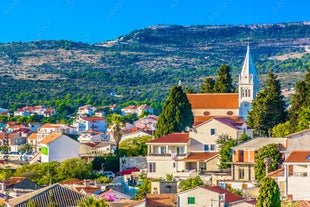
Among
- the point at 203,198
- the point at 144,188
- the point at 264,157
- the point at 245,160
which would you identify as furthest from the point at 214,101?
the point at 203,198

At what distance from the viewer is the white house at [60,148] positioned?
82500mm

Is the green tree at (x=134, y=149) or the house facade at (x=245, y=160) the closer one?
the house facade at (x=245, y=160)

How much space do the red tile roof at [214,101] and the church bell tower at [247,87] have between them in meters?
0.90

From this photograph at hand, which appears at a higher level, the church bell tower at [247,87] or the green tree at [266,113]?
the church bell tower at [247,87]

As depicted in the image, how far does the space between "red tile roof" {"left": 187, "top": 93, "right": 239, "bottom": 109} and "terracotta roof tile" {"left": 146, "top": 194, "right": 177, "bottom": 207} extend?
32.6 metres

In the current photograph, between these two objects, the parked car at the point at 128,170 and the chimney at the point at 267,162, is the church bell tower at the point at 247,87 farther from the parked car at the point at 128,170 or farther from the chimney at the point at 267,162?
the chimney at the point at 267,162

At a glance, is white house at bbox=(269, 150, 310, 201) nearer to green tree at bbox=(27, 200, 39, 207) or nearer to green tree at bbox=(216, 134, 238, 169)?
green tree at bbox=(216, 134, 238, 169)

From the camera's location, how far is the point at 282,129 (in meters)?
69.0

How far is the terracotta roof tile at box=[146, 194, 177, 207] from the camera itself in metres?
49.9

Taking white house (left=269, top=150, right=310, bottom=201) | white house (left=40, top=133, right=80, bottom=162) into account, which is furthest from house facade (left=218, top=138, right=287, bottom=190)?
white house (left=40, top=133, right=80, bottom=162)

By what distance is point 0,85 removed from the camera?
200 metres

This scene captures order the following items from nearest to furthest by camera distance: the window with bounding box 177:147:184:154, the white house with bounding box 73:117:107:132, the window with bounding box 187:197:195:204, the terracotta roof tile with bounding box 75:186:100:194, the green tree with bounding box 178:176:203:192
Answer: the window with bounding box 187:197:195:204
the terracotta roof tile with bounding box 75:186:100:194
the green tree with bounding box 178:176:203:192
the window with bounding box 177:147:184:154
the white house with bounding box 73:117:107:132

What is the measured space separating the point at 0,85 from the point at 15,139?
74.0 metres

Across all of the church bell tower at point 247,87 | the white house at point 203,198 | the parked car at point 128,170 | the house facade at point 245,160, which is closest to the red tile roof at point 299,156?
the house facade at point 245,160
